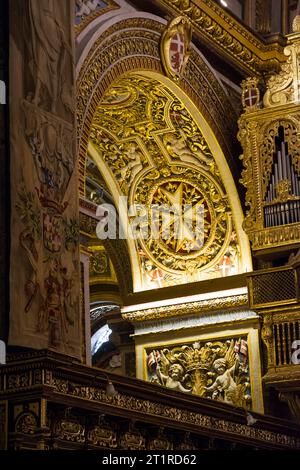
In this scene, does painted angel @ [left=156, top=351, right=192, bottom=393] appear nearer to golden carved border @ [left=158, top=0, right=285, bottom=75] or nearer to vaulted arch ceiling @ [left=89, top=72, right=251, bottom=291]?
vaulted arch ceiling @ [left=89, top=72, right=251, bottom=291]

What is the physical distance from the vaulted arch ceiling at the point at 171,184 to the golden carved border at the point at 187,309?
34 cm

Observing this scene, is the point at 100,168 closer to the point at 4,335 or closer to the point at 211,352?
the point at 211,352

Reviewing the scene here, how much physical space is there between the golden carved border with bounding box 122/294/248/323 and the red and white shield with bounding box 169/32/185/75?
113 inches

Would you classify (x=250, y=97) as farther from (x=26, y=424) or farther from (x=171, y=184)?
(x=26, y=424)

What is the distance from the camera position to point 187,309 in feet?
49.0

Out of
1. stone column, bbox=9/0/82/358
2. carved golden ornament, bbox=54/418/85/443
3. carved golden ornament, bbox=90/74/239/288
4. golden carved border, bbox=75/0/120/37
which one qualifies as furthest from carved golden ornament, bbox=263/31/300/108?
carved golden ornament, bbox=54/418/85/443

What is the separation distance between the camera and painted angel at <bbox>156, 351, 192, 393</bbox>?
48.5 feet

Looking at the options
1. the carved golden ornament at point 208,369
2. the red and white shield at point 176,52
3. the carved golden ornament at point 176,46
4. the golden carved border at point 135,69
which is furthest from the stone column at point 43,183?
the carved golden ornament at point 208,369

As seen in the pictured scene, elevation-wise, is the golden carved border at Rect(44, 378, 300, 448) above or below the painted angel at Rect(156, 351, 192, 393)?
below

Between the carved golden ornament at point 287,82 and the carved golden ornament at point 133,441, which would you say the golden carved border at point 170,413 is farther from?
the carved golden ornament at point 287,82

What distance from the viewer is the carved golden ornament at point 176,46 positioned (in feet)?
44.0

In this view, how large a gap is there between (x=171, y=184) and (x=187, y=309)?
→ 1535 millimetres

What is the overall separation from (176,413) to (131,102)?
4359mm

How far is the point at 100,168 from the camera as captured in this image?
581 inches
